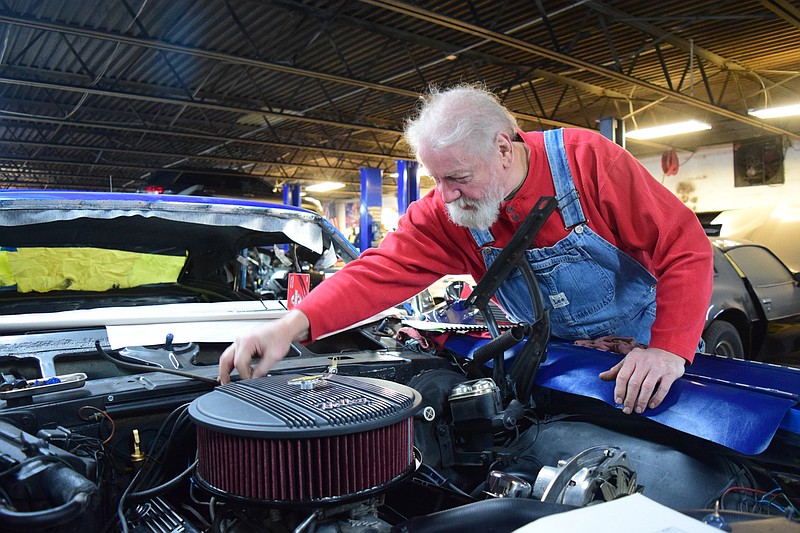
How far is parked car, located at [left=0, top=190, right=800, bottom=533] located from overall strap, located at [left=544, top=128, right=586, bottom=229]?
34cm

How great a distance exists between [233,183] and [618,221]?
10.3m

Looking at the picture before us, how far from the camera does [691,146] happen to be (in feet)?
45.0

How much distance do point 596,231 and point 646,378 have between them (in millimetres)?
508

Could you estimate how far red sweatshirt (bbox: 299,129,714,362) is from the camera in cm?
157

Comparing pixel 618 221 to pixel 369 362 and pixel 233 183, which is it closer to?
pixel 369 362

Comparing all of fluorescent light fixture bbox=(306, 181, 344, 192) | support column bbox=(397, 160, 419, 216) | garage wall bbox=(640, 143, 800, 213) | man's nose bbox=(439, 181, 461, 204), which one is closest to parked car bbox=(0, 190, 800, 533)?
man's nose bbox=(439, 181, 461, 204)

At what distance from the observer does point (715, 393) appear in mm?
1406

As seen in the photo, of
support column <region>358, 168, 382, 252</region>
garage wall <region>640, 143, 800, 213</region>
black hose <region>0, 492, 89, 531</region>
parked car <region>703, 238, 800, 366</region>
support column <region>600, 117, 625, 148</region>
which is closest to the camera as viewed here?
black hose <region>0, 492, 89, 531</region>

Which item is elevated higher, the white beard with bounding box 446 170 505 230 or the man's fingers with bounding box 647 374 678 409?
the white beard with bounding box 446 170 505 230

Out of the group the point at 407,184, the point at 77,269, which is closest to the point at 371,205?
the point at 407,184

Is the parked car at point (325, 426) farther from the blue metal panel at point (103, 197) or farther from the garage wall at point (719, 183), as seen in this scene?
the garage wall at point (719, 183)

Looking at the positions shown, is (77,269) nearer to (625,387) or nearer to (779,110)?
(625,387)

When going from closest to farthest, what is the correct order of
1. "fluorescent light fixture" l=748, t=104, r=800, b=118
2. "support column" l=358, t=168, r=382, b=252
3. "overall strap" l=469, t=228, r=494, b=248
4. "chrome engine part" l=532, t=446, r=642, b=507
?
"chrome engine part" l=532, t=446, r=642, b=507, "overall strap" l=469, t=228, r=494, b=248, "fluorescent light fixture" l=748, t=104, r=800, b=118, "support column" l=358, t=168, r=382, b=252

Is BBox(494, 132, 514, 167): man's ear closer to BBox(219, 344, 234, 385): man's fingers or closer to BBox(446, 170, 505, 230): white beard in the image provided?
BBox(446, 170, 505, 230): white beard
